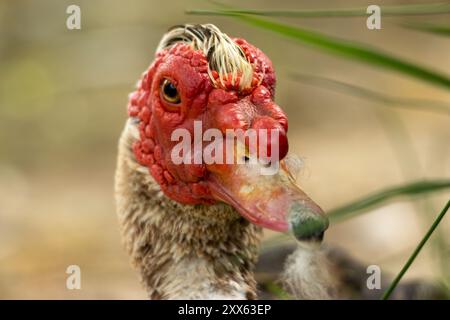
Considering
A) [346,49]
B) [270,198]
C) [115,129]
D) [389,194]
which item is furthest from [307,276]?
[115,129]

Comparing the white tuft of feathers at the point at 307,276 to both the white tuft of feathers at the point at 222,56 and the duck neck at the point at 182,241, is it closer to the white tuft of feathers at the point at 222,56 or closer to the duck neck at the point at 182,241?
the duck neck at the point at 182,241

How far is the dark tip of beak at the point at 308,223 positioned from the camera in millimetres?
1832

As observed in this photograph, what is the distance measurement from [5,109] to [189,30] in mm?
4962

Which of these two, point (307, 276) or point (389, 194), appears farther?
point (307, 276)

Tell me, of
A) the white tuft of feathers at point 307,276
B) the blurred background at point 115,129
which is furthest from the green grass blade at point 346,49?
the blurred background at point 115,129

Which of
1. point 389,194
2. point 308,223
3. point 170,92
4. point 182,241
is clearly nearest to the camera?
point 308,223

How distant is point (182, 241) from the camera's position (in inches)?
103

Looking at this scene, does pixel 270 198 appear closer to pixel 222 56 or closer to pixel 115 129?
pixel 222 56

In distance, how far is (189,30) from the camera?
2453 mm

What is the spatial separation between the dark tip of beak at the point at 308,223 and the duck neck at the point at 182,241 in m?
0.61

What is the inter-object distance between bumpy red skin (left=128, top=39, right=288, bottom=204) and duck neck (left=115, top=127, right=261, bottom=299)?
0.09 metres

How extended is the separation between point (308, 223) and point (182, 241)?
84 cm

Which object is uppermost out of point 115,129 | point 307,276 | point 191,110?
point 191,110
